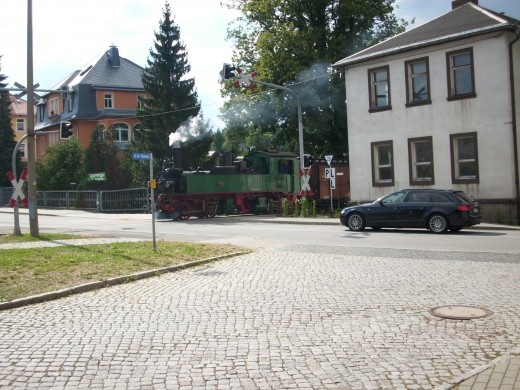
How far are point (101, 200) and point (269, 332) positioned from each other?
1504 inches

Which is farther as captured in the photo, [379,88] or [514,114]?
[379,88]

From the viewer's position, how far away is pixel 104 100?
58.8 meters

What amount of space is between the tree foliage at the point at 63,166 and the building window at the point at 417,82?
31.1 meters

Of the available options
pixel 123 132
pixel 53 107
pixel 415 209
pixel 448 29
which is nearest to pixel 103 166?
pixel 123 132

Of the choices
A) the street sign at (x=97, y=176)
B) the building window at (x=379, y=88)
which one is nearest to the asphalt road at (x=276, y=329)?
the building window at (x=379, y=88)

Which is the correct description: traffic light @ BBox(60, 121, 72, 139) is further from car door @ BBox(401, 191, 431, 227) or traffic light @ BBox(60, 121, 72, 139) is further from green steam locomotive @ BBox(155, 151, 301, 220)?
car door @ BBox(401, 191, 431, 227)

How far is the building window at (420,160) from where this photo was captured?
81.5 ft

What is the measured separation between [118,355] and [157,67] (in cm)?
4469

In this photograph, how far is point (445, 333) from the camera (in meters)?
6.20

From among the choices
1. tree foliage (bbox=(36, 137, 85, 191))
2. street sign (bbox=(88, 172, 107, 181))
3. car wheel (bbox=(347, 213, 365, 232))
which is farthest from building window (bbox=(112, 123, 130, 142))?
car wheel (bbox=(347, 213, 365, 232))

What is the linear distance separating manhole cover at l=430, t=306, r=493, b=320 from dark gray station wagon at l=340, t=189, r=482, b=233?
11250 mm

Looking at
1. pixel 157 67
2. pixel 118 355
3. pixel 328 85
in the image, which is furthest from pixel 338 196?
pixel 118 355

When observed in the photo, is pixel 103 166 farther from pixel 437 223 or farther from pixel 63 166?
pixel 437 223

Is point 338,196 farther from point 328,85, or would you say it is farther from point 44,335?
point 44,335
